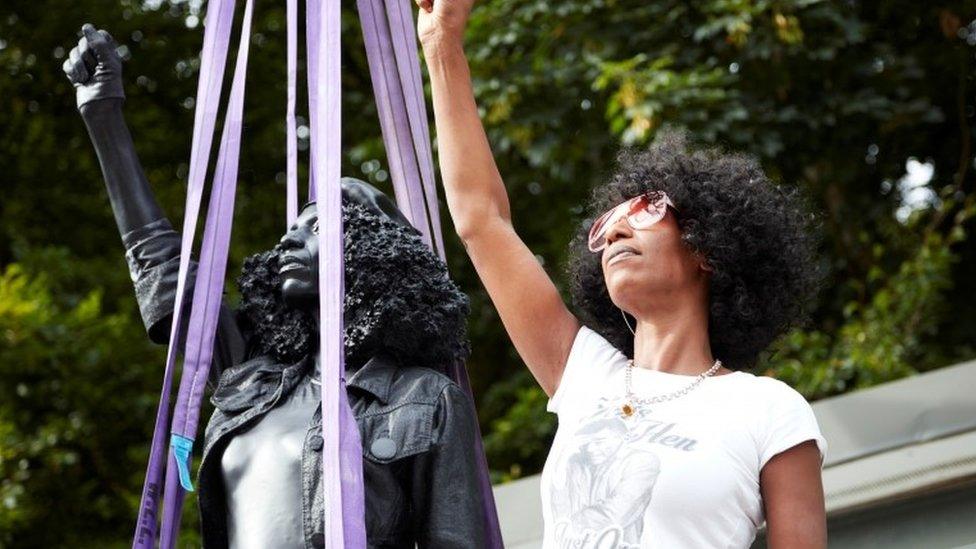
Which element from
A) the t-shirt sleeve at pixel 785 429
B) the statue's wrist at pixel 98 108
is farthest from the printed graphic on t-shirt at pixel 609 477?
the statue's wrist at pixel 98 108

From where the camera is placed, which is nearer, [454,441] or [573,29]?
[454,441]

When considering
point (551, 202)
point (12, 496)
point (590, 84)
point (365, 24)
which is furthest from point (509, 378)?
point (365, 24)

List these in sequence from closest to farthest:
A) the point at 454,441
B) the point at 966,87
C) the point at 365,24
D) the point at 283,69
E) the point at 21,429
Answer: the point at 454,441
the point at 365,24
the point at 21,429
the point at 966,87
the point at 283,69

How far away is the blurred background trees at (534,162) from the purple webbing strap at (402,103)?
3149 millimetres

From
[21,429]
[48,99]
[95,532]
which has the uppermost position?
[48,99]

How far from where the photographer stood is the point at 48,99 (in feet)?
26.5

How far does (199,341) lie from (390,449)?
0.39 meters

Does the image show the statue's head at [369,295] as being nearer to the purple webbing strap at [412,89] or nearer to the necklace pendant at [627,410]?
the purple webbing strap at [412,89]

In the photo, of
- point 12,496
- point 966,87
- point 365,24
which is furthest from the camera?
point 966,87

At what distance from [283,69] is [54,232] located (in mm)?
1299

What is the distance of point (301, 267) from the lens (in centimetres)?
288

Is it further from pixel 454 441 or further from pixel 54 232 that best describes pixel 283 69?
pixel 454 441

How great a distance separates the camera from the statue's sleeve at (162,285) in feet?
9.77

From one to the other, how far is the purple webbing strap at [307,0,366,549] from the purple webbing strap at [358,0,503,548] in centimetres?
29
